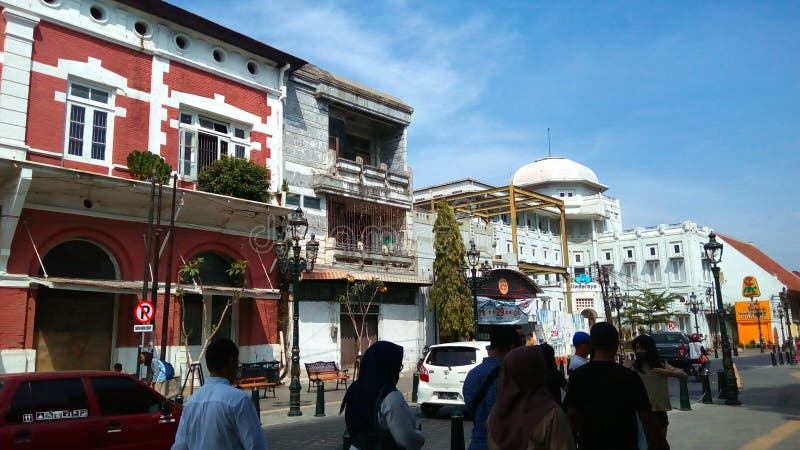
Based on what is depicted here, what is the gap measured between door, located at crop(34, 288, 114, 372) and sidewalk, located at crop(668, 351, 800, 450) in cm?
1484

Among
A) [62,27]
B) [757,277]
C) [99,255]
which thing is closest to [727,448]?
[99,255]

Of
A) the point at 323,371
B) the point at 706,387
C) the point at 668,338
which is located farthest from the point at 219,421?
the point at 668,338

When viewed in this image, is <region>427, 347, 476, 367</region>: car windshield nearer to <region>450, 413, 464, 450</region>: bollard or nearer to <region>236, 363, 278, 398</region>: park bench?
<region>236, 363, 278, 398</region>: park bench

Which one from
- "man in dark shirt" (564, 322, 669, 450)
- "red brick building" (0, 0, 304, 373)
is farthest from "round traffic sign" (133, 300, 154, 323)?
"man in dark shirt" (564, 322, 669, 450)

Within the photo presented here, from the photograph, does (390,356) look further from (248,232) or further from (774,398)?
(248,232)

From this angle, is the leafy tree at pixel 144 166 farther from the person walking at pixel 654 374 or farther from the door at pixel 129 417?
the person walking at pixel 654 374

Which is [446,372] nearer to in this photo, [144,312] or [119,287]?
[144,312]

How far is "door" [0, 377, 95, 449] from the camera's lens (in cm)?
682

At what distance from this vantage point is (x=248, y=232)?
21500mm

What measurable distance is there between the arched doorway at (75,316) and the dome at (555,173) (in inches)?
2162

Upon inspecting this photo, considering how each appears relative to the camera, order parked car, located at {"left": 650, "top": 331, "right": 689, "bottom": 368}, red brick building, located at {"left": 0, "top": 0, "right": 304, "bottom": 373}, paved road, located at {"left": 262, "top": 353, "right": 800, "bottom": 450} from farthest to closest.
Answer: parked car, located at {"left": 650, "top": 331, "right": 689, "bottom": 368}, red brick building, located at {"left": 0, "top": 0, "right": 304, "bottom": 373}, paved road, located at {"left": 262, "top": 353, "right": 800, "bottom": 450}

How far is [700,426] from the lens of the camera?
1173 cm

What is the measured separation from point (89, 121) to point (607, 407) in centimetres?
1762

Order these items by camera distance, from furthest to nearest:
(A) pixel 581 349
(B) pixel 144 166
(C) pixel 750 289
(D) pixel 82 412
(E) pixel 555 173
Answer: (E) pixel 555 173, (C) pixel 750 289, (B) pixel 144 166, (A) pixel 581 349, (D) pixel 82 412
